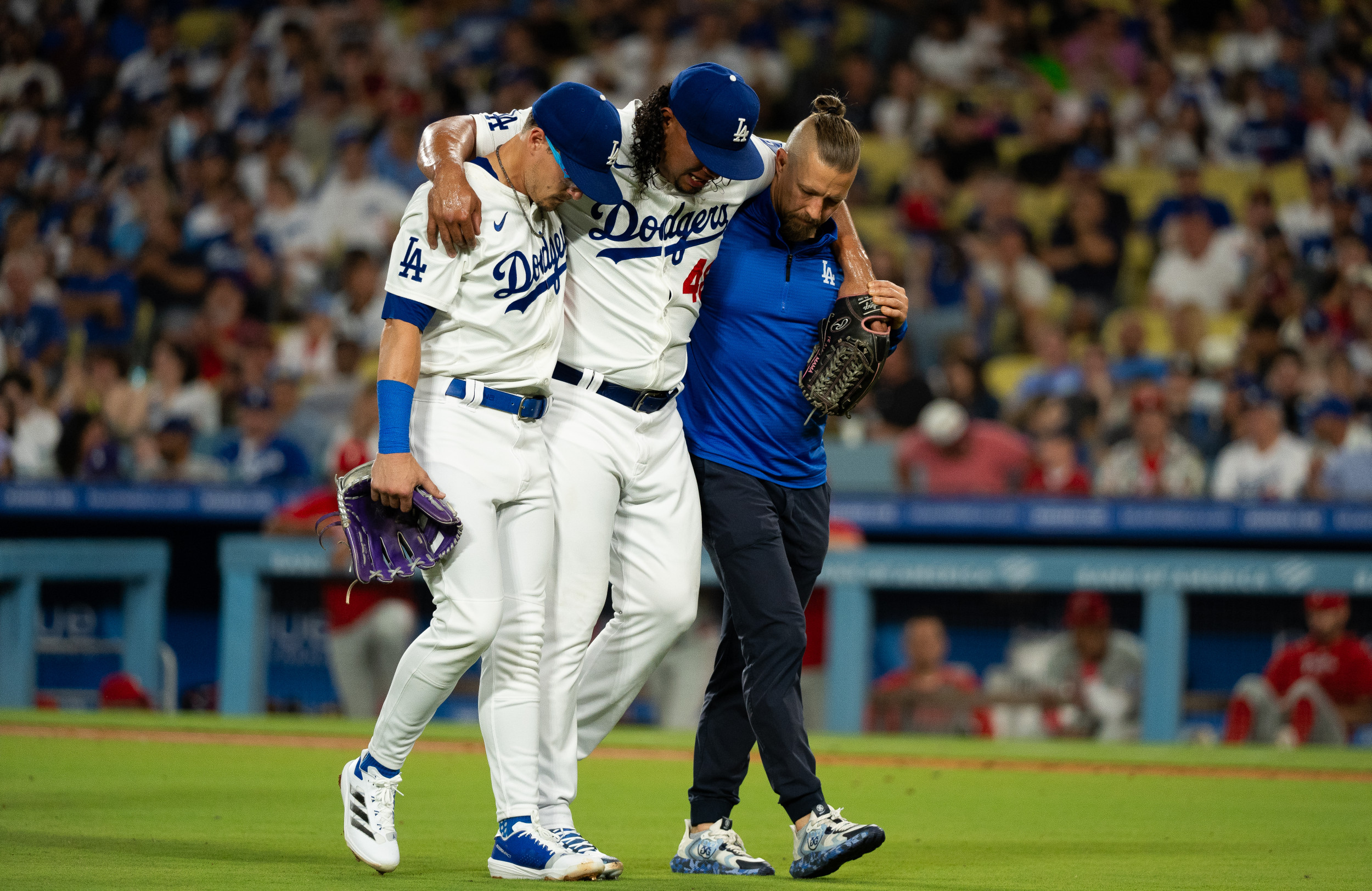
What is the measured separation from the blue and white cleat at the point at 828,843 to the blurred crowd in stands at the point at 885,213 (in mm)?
5502

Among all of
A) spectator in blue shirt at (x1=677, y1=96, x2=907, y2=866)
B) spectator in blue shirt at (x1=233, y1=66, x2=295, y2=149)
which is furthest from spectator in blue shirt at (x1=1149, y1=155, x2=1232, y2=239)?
spectator in blue shirt at (x1=677, y1=96, x2=907, y2=866)

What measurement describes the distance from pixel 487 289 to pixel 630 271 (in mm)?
476

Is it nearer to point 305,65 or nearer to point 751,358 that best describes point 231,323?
point 305,65

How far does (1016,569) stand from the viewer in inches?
350

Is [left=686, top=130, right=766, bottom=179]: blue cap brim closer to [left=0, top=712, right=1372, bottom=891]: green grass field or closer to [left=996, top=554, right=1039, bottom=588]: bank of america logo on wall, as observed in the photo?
[left=0, top=712, right=1372, bottom=891]: green grass field

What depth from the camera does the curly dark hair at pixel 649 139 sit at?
13.7 feet

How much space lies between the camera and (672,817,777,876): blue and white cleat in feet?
13.9

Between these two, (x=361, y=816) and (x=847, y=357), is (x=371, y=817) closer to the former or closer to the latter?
(x=361, y=816)

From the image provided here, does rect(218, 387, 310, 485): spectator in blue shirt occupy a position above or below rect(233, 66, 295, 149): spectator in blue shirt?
below

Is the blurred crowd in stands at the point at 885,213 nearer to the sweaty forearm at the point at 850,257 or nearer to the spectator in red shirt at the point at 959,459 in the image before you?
the spectator in red shirt at the point at 959,459

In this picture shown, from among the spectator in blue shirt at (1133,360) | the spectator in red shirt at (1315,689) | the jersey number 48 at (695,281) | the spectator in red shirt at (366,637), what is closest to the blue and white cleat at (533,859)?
the jersey number 48 at (695,281)

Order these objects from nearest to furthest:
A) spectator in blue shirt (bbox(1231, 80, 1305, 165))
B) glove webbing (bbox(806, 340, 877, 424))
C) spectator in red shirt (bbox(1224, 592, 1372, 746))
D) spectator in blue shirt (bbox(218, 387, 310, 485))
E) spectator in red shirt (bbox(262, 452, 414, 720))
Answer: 1. glove webbing (bbox(806, 340, 877, 424))
2. spectator in red shirt (bbox(1224, 592, 1372, 746))
3. spectator in red shirt (bbox(262, 452, 414, 720))
4. spectator in blue shirt (bbox(218, 387, 310, 485))
5. spectator in blue shirt (bbox(1231, 80, 1305, 165))

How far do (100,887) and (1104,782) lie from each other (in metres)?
4.37

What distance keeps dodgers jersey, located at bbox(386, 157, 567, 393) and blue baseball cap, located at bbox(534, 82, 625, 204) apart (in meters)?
0.16
